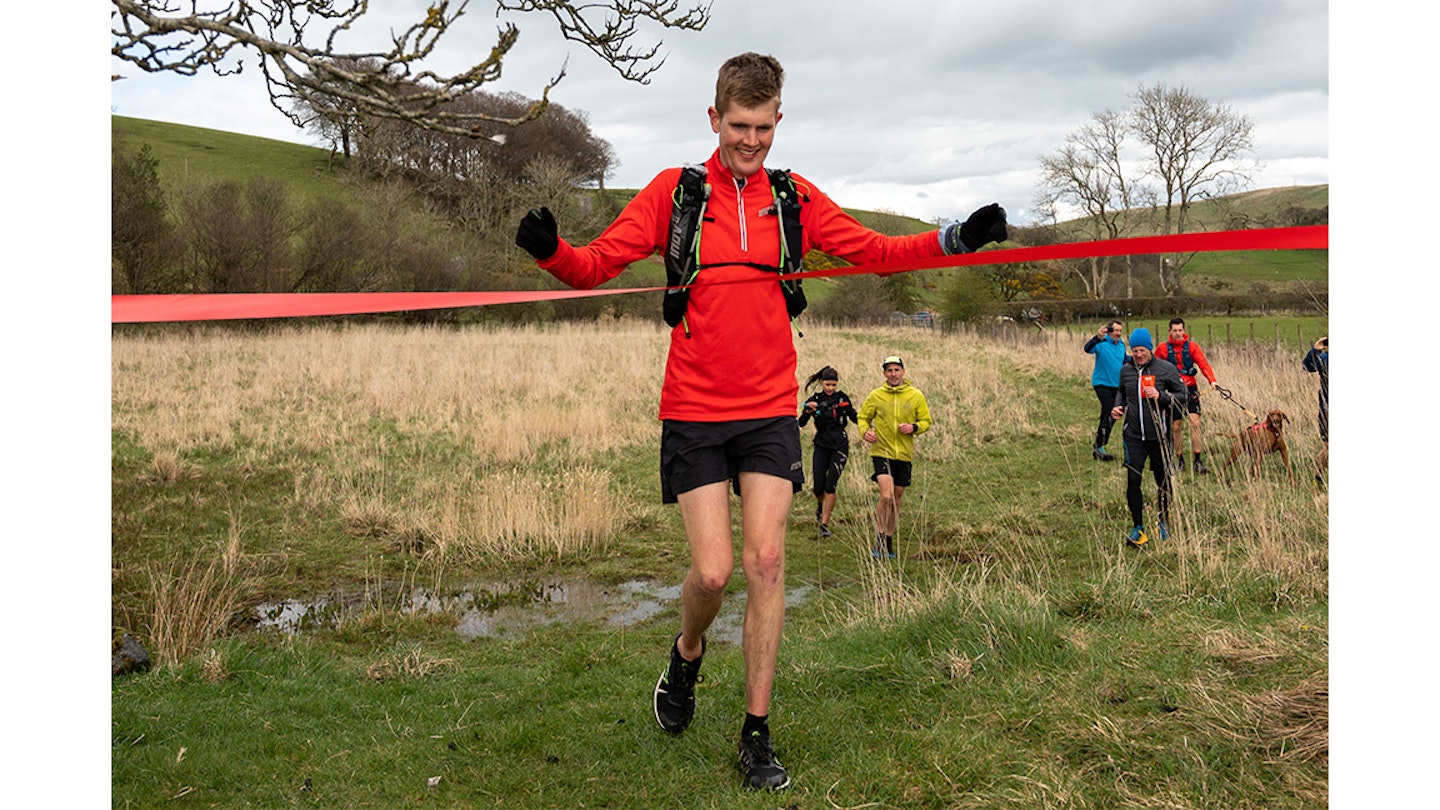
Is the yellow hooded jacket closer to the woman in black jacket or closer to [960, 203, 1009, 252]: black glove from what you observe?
the woman in black jacket

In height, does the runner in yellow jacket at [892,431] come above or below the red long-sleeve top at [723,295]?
below

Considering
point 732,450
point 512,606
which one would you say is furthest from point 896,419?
point 732,450

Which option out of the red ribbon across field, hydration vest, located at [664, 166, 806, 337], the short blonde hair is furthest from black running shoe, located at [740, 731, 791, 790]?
the short blonde hair

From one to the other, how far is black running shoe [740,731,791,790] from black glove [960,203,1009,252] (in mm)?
1867

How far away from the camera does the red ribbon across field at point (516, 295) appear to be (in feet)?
8.01

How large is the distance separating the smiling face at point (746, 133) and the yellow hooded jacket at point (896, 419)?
16.1ft

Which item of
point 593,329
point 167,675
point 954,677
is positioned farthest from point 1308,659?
point 593,329

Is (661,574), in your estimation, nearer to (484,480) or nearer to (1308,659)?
(484,480)

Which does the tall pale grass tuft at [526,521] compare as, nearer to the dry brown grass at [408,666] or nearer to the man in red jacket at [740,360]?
the dry brown grass at [408,666]

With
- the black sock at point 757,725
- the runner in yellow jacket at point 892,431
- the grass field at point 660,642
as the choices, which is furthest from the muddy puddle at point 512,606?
the black sock at point 757,725

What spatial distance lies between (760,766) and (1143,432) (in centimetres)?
587

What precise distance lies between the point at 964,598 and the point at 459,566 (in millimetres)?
4326

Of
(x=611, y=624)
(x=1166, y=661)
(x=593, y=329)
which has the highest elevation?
(x=593, y=329)

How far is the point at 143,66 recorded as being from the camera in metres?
5.70
